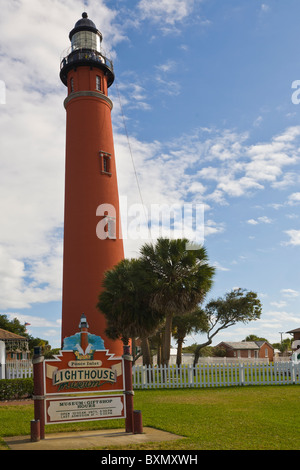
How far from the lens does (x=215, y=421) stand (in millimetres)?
10172

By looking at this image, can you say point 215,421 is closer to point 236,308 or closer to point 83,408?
point 83,408

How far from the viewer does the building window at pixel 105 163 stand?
27.6 m

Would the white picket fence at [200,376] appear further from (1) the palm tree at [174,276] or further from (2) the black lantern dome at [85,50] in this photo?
(2) the black lantern dome at [85,50]

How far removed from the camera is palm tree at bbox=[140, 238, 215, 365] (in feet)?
70.9

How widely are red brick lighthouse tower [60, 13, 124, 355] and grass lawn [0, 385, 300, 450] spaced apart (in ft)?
36.1

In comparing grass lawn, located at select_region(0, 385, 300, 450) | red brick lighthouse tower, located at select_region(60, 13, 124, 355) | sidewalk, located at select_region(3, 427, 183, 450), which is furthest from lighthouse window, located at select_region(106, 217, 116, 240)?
sidewalk, located at select_region(3, 427, 183, 450)

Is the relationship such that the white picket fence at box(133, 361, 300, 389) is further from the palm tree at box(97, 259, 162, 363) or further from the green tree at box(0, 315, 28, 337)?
the green tree at box(0, 315, 28, 337)

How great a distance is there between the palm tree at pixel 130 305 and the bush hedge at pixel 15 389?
7.14m

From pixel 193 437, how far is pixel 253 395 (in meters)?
8.78

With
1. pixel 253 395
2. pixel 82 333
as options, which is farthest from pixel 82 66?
pixel 253 395

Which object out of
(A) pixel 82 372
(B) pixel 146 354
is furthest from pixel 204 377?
(A) pixel 82 372

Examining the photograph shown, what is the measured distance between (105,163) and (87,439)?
2136 cm

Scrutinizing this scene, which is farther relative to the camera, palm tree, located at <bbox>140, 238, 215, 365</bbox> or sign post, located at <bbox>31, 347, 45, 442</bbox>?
palm tree, located at <bbox>140, 238, 215, 365</bbox>
